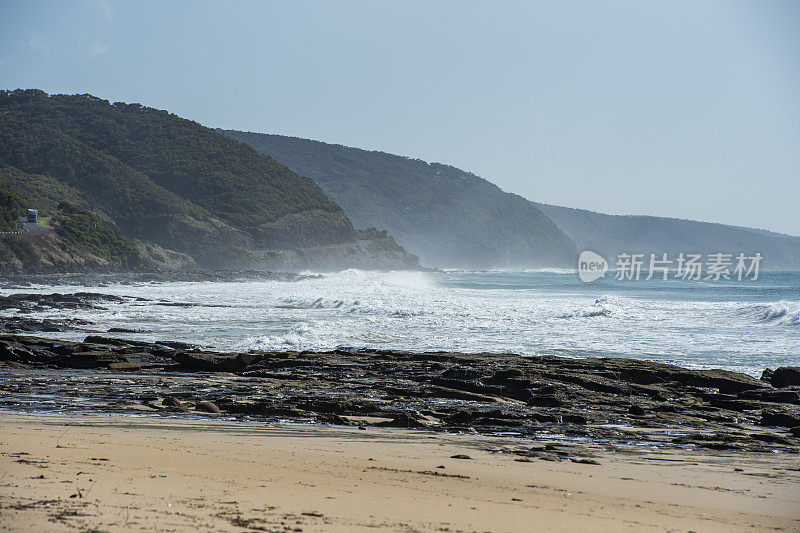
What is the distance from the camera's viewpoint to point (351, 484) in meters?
5.05

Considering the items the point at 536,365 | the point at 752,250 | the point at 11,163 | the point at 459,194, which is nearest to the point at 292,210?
the point at 11,163

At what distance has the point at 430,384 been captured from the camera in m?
11.3

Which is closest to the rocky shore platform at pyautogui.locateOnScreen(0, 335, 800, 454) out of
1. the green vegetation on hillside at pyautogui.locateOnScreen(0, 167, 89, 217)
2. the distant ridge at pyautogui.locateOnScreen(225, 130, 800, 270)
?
the green vegetation on hillside at pyautogui.locateOnScreen(0, 167, 89, 217)

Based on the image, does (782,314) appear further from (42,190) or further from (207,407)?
(42,190)

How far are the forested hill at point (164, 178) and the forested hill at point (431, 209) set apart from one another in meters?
52.6

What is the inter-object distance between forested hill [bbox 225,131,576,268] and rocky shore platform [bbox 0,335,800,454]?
151045 millimetres

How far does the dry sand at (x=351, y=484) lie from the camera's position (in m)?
3.96

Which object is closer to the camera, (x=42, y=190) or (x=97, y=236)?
(x=97, y=236)

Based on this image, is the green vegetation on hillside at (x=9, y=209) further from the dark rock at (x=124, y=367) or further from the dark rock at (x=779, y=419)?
the dark rock at (x=779, y=419)

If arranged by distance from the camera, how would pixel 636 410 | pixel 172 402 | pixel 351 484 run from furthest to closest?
pixel 636 410
pixel 172 402
pixel 351 484

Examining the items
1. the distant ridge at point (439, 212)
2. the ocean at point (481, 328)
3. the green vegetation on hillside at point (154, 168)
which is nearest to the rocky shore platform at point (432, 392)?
the ocean at point (481, 328)

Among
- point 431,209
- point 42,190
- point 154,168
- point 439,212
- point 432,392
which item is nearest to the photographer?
point 432,392

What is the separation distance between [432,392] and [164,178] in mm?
109591

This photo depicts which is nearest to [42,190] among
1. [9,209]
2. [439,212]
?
[9,209]
